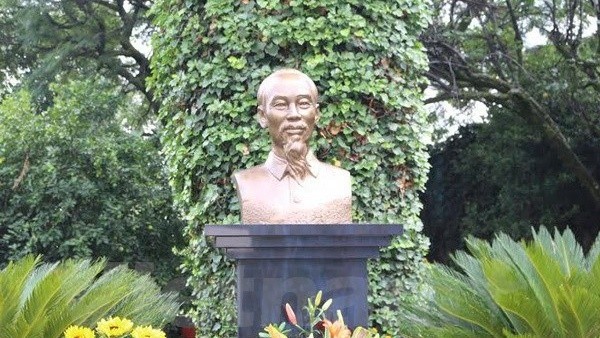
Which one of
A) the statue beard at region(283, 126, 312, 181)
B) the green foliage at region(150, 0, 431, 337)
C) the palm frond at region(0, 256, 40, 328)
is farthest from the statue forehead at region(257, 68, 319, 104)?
the palm frond at region(0, 256, 40, 328)

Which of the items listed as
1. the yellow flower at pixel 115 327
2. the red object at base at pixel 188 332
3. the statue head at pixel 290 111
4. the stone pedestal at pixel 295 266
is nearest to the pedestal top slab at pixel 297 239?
the stone pedestal at pixel 295 266

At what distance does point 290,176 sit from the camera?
546 cm

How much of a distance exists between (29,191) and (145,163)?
4.31ft

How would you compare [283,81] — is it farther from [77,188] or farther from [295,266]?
[77,188]

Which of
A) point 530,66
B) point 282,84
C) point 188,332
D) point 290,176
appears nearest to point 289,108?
point 282,84

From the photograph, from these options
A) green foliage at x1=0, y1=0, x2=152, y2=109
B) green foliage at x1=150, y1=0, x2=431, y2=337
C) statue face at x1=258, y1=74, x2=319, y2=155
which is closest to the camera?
statue face at x1=258, y1=74, x2=319, y2=155

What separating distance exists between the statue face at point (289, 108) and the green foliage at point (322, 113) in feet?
5.60

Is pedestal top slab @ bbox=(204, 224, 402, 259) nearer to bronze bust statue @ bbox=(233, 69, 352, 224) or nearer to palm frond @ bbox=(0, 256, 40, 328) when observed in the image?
bronze bust statue @ bbox=(233, 69, 352, 224)

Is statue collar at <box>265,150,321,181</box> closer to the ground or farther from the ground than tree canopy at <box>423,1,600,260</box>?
closer to the ground

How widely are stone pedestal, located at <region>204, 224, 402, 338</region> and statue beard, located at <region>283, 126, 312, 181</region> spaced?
0.46 meters

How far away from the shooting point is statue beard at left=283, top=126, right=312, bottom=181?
535 cm

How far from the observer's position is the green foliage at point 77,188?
9977 mm

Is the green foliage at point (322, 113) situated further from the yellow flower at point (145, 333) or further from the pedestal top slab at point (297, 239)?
the yellow flower at point (145, 333)

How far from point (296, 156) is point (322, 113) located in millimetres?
1819
